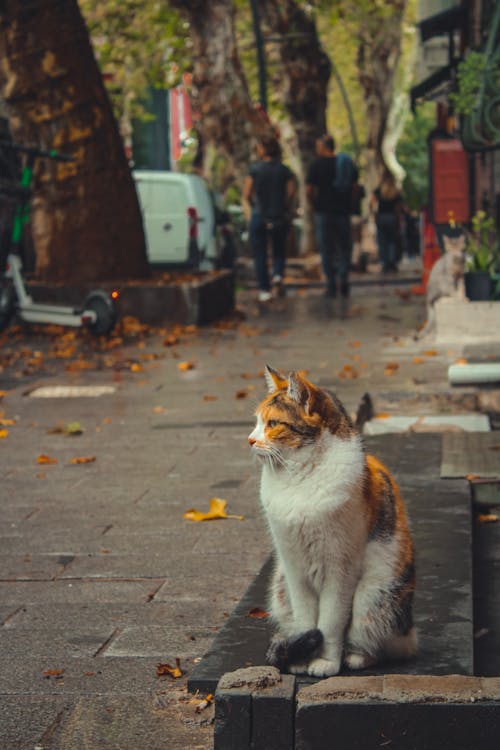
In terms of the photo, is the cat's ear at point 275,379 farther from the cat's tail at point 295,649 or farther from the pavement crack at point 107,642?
the pavement crack at point 107,642

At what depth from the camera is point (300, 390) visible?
3945 millimetres

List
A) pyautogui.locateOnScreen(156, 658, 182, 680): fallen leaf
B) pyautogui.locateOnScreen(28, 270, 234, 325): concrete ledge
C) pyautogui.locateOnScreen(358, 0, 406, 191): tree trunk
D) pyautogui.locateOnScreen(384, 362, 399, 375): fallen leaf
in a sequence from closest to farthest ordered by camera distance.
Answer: pyautogui.locateOnScreen(156, 658, 182, 680): fallen leaf
pyautogui.locateOnScreen(384, 362, 399, 375): fallen leaf
pyautogui.locateOnScreen(28, 270, 234, 325): concrete ledge
pyautogui.locateOnScreen(358, 0, 406, 191): tree trunk

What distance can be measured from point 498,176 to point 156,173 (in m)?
6.55

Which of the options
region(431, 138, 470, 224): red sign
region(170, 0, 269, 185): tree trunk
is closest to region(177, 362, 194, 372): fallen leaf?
region(431, 138, 470, 224): red sign

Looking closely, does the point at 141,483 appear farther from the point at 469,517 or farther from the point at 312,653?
the point at 312,653

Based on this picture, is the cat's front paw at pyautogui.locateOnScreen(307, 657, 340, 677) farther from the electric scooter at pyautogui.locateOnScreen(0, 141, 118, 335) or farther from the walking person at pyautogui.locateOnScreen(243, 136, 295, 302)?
the walking person at pyautogui.locateOnScreen(243, 136, 295, 302)

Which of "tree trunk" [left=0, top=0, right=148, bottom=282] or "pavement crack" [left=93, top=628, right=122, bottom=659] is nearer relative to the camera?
"pavement crack" [left=93, top=628, right=122, bottom=659]

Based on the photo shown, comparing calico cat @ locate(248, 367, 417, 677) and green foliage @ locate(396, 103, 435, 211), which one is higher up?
calico cat @ locate(248, 367, 417, 677)

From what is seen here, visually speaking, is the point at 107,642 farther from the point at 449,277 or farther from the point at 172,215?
the point at 172,215

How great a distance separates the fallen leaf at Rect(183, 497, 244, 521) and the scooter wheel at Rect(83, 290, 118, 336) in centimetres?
876

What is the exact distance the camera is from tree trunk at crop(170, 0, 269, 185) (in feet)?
85.0

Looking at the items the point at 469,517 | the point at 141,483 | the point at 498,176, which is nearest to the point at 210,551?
the point at 469,517

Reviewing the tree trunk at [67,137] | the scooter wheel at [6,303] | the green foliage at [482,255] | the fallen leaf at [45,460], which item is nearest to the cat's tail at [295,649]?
the fallen leaf at [45,460]

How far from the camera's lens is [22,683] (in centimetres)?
452
